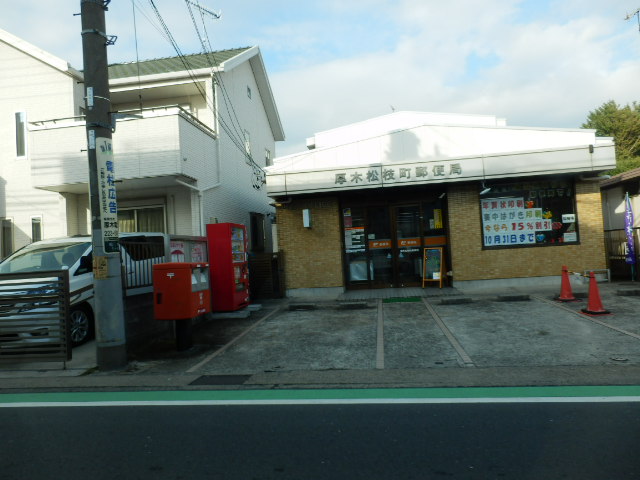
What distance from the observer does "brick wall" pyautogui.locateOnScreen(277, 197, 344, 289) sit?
13.1m

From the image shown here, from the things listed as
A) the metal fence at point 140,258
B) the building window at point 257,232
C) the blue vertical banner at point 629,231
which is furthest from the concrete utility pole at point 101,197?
the blue vertical banner at point 629,231

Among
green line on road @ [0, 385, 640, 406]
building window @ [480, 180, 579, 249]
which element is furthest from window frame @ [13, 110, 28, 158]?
building window @ [480, 180, 579, 249]

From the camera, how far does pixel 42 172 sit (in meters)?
12.1

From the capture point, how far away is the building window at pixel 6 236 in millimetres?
13680

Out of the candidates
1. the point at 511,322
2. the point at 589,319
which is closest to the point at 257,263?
the point at 511,322

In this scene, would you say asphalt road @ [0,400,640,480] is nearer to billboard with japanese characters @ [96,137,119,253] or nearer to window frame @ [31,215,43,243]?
billboard with japanese characters @ [96,137,119,253]

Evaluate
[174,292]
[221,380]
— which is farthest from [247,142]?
[221,380]

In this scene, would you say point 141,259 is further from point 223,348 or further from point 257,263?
point 257,263

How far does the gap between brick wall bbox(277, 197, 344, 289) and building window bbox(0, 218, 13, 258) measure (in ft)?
27.1

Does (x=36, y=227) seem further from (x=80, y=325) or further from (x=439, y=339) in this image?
(x=439, y=339)

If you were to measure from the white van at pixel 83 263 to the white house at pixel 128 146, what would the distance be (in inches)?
114

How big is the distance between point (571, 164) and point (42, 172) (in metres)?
14.0

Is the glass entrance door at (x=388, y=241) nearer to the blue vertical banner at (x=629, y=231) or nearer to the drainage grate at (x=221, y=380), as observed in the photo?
the blue vertical banner at (x=629, y=231)

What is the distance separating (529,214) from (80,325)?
451 inches
